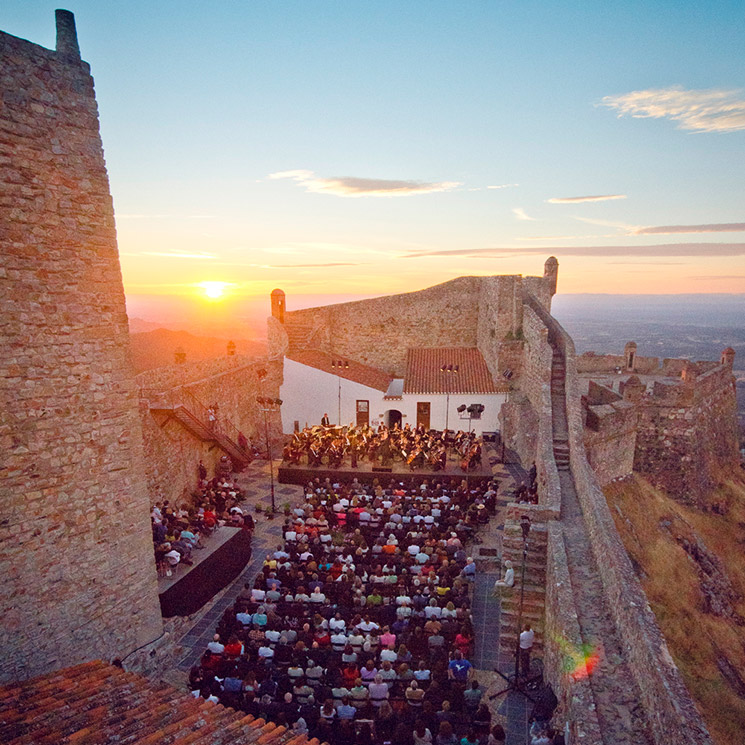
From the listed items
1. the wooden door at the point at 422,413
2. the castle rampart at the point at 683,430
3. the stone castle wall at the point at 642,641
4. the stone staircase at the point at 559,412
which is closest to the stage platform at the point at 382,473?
the stone staircase at the point at 559,412

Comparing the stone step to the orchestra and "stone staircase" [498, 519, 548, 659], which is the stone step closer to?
"stone staircase" [498, 519, 548, 659]

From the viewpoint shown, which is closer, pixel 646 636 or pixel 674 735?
pixel 674 735

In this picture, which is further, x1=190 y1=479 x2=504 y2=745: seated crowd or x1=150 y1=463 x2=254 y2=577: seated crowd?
x1=150 y1=463 x2=254 y2=577: seated crowd

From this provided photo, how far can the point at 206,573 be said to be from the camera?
12.8 metres

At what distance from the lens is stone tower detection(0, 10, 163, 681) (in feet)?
23.5

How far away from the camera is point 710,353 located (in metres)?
121

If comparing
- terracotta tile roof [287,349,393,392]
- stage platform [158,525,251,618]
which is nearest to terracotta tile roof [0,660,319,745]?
stage platform [158,525,251,618]

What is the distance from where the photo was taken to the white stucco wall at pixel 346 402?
25.8 metres

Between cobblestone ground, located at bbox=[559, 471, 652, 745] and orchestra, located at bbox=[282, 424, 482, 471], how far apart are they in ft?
27.0

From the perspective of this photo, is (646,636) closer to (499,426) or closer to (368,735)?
(368,735)

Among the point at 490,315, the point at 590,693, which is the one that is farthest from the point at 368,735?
the point at 490,315

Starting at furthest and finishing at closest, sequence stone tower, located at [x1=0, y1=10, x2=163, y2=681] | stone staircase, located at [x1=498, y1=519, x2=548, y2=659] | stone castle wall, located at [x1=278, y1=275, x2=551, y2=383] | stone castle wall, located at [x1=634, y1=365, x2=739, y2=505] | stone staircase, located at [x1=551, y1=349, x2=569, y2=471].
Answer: stone castle wall, located at [x1=278, y1=275, x2=551, y2=383] < stone castle wall, located at [x1=634, y1=365, x2=739, y2=505] < stone staircase, located at [x1=551, y1=349, x2=569, y2=471] < stone staircase, located at [x1=498, y1=519, x2=548, y2=659] < stone tower, located at [x1=0, y1=10, x2=163, y2=681]

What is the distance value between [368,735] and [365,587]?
4.03 metres

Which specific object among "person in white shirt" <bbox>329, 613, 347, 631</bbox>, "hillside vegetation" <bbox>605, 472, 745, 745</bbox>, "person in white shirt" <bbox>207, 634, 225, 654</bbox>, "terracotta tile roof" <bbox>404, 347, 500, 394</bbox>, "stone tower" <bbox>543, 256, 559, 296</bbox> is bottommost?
"hillside vegetation" <bbox>605, 472, 745, 745</bbox>
